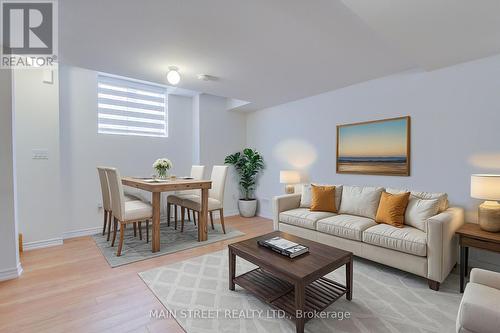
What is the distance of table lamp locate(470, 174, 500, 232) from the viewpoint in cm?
206

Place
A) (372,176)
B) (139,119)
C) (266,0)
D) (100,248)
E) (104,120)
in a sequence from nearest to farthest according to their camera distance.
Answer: (266,0)
(100,248)
(372,176)
(104,120)
(139,119)

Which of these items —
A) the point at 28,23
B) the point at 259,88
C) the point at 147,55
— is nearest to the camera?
the point at 28,23

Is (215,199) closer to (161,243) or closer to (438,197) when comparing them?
(161,243)

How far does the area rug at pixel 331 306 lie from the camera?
1661mm

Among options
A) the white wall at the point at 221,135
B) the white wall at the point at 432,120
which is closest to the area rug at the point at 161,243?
the white wall at the point at 221,135

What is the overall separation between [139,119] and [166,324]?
3.61 metres

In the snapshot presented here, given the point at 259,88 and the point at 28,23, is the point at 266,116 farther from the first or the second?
the point at 28,23

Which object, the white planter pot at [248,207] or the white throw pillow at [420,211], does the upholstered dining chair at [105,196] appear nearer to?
the white planter pot at [248,207]

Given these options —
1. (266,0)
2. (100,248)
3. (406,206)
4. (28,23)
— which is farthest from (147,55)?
(406,206)

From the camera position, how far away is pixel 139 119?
4.34 metres

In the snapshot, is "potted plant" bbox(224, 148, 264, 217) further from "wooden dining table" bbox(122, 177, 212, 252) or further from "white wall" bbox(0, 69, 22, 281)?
"white wall" bbox(0, 69, 22, 281)

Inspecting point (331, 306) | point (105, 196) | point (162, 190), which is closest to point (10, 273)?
point (105, 196)

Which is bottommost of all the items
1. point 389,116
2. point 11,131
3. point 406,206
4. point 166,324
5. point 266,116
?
point 166,324

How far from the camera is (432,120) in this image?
2775 mm
